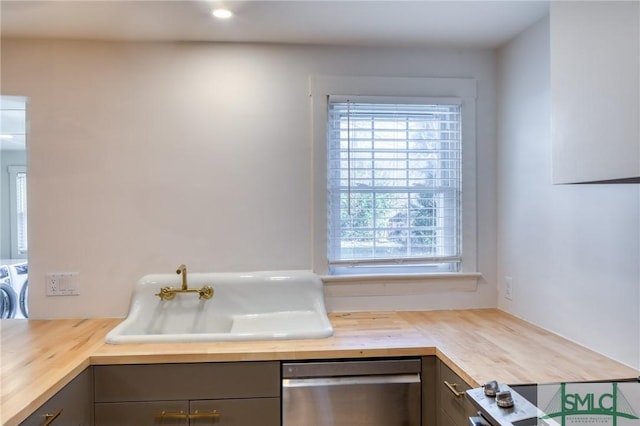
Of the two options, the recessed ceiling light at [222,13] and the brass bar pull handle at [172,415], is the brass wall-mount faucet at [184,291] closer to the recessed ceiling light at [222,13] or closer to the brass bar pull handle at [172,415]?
the brass bar pull handle at [172,415]

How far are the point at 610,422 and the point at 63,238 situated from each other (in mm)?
2338

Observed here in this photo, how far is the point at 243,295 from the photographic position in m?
2.06

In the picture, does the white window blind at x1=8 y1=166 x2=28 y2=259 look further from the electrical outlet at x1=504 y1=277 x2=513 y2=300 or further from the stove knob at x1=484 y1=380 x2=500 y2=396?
the stove knob at x1=484 y1=380 x2=500 y2=396

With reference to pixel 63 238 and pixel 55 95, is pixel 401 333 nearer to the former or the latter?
pixel 63 238

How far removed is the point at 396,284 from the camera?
2186mm

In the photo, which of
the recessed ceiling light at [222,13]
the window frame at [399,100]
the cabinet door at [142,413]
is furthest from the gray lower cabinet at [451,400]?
the recessed ceiling light at [222,13]

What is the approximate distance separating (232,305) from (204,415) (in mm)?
603

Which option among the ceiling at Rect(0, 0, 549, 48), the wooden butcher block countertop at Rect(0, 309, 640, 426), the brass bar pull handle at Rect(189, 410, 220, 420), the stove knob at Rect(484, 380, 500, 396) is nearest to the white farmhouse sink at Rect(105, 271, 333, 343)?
the wooden butcher block countertop at Rect(0, 309, 640, 426)

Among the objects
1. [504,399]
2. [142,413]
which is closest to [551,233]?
[504,399]

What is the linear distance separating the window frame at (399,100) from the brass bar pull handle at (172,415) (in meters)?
0.91

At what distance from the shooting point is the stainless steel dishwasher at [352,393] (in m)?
1.56

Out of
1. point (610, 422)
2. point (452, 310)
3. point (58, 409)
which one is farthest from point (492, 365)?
point (58, 409)

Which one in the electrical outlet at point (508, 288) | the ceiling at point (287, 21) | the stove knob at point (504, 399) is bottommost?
the stove knob at point (504, 399)

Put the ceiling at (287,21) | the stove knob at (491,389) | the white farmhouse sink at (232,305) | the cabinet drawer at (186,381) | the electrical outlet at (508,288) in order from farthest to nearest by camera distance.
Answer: the electrical outlet at (508,288), the white farmhouse sink at (232,305), the ceiling at (287,21), the cabinet drawer at (186,381), the stove knob at (491,389)
